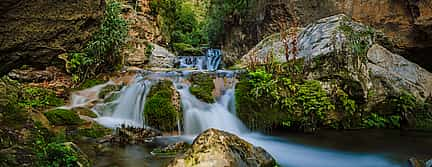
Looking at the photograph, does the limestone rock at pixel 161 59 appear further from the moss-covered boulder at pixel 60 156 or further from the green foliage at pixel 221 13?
the moss-covered boulder at pixel 60 156

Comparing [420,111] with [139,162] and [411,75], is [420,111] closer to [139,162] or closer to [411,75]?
[411,75]

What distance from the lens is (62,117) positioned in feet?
25.7

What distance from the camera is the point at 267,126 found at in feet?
28.4

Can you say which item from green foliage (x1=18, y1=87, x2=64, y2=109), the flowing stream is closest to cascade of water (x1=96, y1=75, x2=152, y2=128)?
the flowing stream

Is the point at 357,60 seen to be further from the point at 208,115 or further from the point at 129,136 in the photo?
the point at 129,136

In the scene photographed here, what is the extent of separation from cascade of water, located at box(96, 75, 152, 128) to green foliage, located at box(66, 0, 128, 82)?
186 cm

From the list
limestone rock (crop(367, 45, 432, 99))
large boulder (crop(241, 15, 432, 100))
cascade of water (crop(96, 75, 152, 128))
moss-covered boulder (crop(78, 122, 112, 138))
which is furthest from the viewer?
limestone rock (crop(367, 45, 432, 99))

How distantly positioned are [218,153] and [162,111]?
4237 mm

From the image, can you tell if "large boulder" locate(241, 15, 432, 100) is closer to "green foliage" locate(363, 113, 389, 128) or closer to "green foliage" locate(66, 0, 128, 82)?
"green foliage" locate(363, 113, 389, 128)

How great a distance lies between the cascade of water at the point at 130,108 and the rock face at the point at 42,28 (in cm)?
530

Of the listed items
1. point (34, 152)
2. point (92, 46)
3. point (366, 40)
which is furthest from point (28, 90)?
point (366, 40)

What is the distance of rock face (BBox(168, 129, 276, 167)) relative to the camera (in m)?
4.23

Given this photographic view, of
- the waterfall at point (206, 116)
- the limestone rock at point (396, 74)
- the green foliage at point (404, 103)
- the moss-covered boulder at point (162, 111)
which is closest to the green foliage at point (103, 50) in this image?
the moss-covered boulder at point (162, 111)

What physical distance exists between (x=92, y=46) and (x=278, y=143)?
20.1 feet
